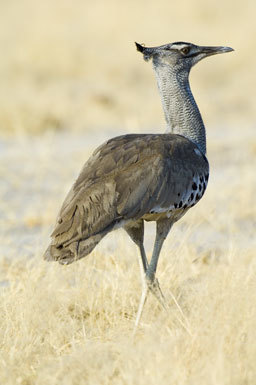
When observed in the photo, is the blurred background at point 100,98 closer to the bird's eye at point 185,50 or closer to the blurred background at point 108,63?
the blurred background at point 108,63

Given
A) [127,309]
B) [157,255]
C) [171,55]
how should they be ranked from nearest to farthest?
[157,255] → [127,309] → [171,55]

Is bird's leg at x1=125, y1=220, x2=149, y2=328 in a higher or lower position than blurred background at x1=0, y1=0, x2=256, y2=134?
lower

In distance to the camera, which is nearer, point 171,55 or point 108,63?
point 171,55

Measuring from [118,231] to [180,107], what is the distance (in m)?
1.19

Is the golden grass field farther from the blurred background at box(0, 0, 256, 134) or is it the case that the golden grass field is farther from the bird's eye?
the bird's eye

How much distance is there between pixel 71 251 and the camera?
3.81 meters

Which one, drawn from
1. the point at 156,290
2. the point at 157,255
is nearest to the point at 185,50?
the point at 157,255

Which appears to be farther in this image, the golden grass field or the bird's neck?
the bird's neck

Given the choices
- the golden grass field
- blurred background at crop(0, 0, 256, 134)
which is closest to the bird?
the golden grass field

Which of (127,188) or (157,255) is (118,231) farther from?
(127,188)

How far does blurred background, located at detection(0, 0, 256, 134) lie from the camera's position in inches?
476

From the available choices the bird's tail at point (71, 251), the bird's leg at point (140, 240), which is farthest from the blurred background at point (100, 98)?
the bird's tail at point (71, 251)

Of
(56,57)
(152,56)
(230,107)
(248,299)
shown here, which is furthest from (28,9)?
(248,299)

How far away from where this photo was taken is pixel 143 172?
411cm
